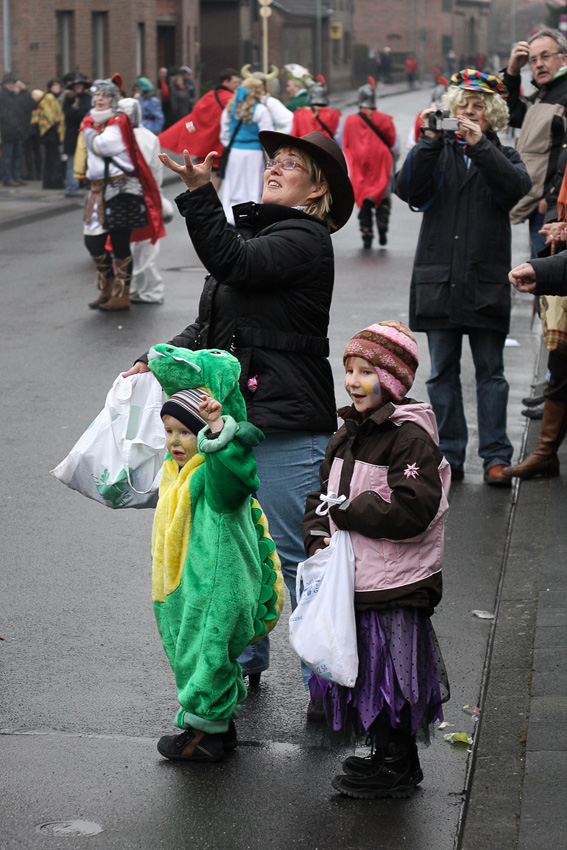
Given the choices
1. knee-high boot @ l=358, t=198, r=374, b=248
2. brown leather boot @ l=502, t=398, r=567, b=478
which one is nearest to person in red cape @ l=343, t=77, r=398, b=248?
knee-high boot @ l=358, t=198, r=374, b=248

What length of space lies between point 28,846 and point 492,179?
409cm

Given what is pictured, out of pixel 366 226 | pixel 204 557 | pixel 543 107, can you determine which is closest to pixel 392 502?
pixel 204 557

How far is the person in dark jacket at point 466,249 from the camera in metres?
6.43

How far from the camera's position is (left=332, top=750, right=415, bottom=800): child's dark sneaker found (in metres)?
3.73

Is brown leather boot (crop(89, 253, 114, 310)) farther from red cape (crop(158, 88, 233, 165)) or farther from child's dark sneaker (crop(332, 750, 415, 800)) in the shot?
child's dark sneaker (crop(332, 750, 415, 800))

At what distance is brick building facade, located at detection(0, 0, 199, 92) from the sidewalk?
24.8m

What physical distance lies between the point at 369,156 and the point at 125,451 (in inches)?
491

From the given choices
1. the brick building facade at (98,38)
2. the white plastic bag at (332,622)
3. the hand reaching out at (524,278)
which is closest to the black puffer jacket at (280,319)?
the white plastic bag at (332,622)

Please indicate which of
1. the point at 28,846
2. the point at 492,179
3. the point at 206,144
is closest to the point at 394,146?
the point at 206,144

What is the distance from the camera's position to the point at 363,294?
43.7 ft

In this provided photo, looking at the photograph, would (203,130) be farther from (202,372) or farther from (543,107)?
(202,372)

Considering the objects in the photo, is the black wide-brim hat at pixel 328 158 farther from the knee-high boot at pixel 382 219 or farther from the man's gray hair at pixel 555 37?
the knee-high boot at pixel 382 219

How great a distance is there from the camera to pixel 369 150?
1625 centimetres

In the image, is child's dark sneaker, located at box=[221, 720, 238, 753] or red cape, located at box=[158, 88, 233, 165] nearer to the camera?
child's dark sneaker, located at box=[221, 720, 238, 753]
